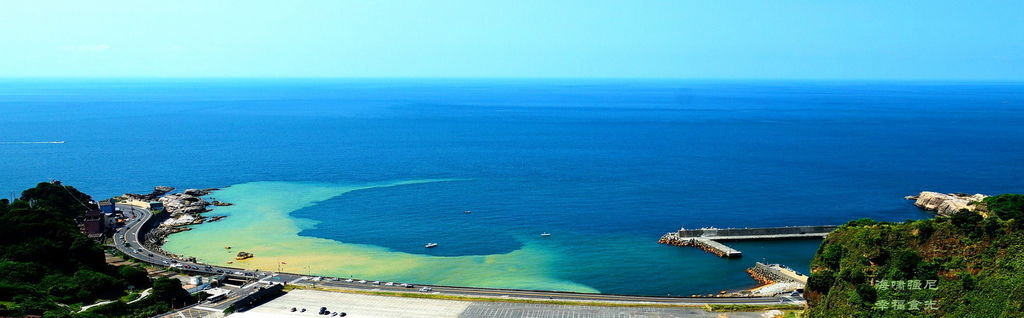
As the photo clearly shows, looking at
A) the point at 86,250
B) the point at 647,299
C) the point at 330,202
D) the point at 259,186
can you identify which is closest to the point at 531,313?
the point at 647,299

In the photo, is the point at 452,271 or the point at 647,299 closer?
the point at 647,299

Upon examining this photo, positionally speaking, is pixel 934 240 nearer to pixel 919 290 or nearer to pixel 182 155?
pixel 919 290

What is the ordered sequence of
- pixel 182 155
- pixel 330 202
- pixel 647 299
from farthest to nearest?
pixel 182 155 → pixel 330 202 → pixel 647 299

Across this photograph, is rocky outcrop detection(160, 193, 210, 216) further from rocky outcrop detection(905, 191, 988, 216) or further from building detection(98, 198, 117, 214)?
rocky outcrop detection(905, 191, 988, 216)

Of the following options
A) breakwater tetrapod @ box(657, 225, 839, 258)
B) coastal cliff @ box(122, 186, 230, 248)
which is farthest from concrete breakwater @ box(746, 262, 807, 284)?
coastal cliff @ box(122, 186, 230, 248)

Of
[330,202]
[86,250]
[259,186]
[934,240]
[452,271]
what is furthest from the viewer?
[259,186]

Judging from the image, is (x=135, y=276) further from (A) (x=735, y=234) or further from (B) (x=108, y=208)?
Answer: (A) (x=735, y=234)
